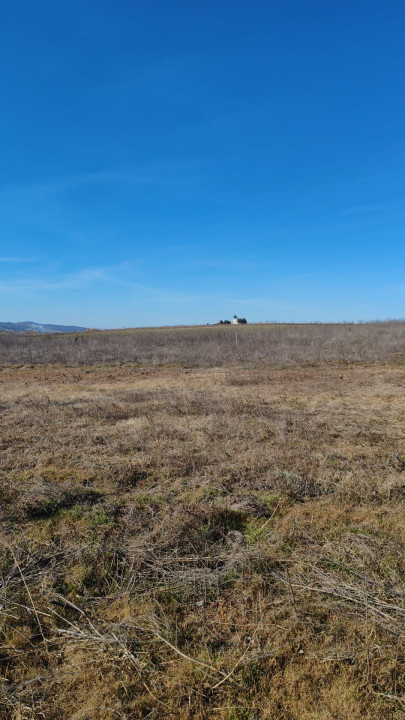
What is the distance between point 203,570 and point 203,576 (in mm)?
90

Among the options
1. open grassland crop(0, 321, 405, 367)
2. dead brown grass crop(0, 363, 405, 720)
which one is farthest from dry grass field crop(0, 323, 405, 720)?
open grassland crop(0, 321, 405, 367)

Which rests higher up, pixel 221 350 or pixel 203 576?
pixel 221 350

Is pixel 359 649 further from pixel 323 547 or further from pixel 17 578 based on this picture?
pixel 17 578

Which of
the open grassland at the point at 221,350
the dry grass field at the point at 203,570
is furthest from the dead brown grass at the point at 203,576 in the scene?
the open grassland at the point at 221,350

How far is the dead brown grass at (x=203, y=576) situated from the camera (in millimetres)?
2191

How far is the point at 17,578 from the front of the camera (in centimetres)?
309

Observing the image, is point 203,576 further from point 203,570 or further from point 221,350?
point 221,350

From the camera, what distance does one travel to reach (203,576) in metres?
3.06

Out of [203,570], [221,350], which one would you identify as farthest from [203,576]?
[221,350]

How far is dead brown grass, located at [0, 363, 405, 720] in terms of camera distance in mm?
2191

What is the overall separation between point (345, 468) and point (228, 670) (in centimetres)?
364

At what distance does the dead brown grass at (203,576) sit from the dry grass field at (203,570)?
1 cm

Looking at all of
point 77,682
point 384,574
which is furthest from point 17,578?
point 384,574

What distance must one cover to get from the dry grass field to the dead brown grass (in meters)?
0.01
